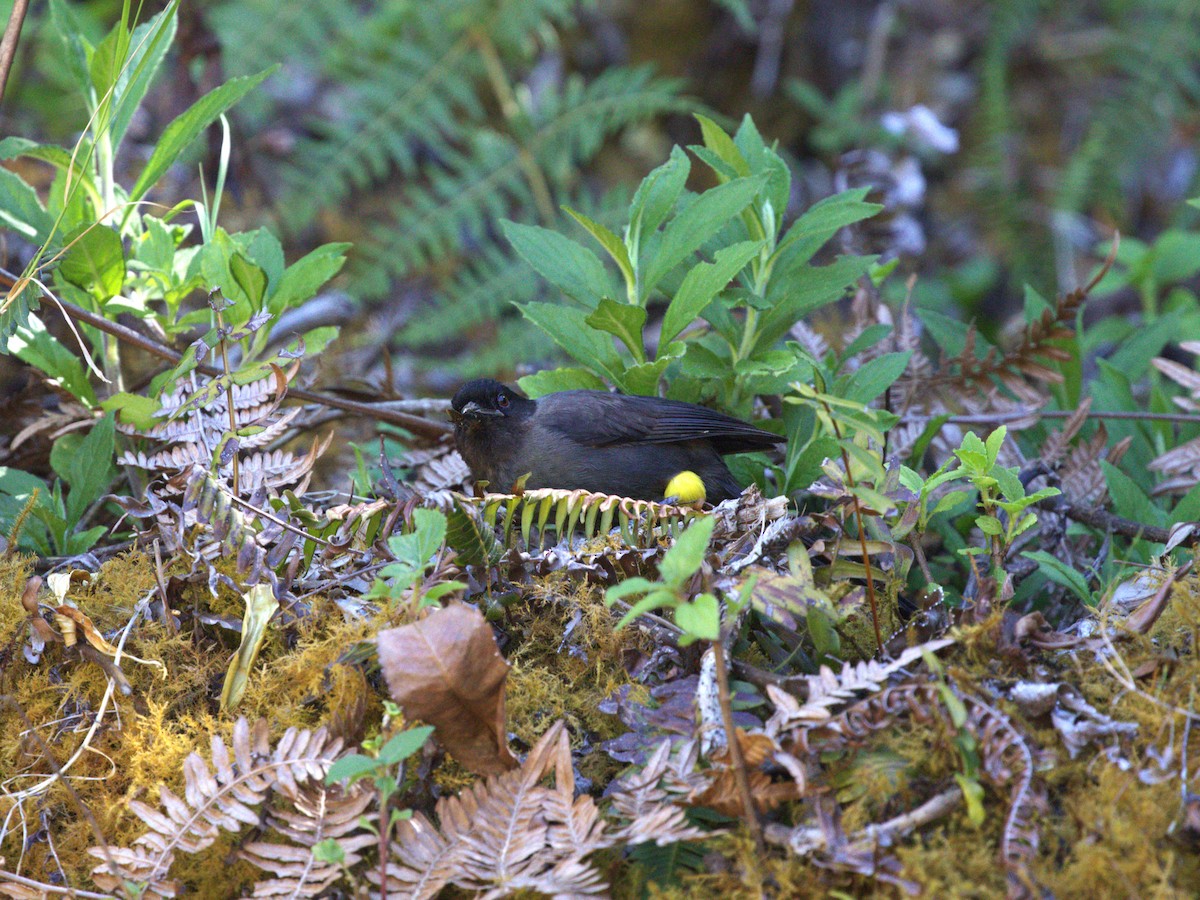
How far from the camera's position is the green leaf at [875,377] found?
9.20 ft

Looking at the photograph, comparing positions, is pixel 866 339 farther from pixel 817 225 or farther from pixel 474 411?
pixel 474 411

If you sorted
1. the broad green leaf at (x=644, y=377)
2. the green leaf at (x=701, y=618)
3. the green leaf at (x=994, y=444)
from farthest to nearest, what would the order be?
1. the broad green leaf at (x=644, y=377)
2. the green leaf at (x=994, y=444)
3. the green leaf at (x=701, y=618)

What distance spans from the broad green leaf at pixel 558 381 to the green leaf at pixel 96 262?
1.10 meters

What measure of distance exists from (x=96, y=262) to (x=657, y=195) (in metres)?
1.45

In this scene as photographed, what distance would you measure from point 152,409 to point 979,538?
2216 millimetres

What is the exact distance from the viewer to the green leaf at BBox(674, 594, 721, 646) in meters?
1.82

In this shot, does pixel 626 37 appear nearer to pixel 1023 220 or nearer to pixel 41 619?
pixel 1023 220

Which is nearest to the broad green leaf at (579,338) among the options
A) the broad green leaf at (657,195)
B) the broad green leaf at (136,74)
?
the broad green leaf at (657,195)

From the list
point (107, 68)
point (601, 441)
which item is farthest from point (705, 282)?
point (107, 68)

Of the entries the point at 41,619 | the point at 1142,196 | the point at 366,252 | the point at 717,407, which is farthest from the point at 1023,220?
the point at 41,619

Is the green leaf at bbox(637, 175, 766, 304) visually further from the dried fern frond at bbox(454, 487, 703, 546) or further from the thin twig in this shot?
the thin twig

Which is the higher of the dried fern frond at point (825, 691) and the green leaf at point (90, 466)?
the green leaf at point (90, 466)

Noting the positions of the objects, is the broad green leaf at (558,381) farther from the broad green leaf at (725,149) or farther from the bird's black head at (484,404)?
the broad green leaf at (725,149)

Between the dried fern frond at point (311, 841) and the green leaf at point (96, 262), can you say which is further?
the green leaf at point (96, 262)
